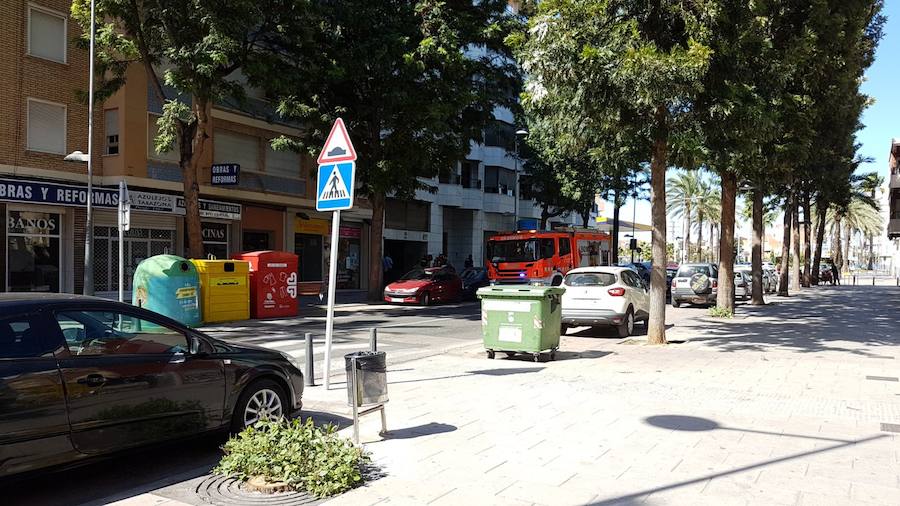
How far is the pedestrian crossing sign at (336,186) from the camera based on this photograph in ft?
23.5

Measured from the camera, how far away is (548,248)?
24078 millimetres

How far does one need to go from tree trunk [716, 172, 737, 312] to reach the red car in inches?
386

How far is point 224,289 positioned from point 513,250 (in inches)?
473

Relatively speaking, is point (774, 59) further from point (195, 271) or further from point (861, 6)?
point (195, 271)

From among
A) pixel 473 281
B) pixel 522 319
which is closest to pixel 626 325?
pixel 522 319

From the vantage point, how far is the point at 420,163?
22.0 metres

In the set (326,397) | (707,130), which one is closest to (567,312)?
(707,130)

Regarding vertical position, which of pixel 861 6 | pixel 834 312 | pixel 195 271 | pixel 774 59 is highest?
pixel 861 6

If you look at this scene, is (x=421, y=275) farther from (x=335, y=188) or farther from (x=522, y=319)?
(x=335, y=188)

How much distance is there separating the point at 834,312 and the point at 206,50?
69.6 feet

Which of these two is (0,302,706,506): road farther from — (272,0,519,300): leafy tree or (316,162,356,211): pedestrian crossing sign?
(272,0,519,300): leafy tree

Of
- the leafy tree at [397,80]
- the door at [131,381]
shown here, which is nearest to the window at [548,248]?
the leafy tree at [397,80]

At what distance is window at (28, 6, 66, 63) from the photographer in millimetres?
19094

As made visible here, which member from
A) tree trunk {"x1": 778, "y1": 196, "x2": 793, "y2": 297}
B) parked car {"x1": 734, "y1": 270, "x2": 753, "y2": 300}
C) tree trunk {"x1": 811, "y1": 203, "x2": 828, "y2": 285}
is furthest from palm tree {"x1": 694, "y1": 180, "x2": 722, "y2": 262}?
parked car {"x1": 734, "y1": 270, "x2": 753, "y2": 300}
